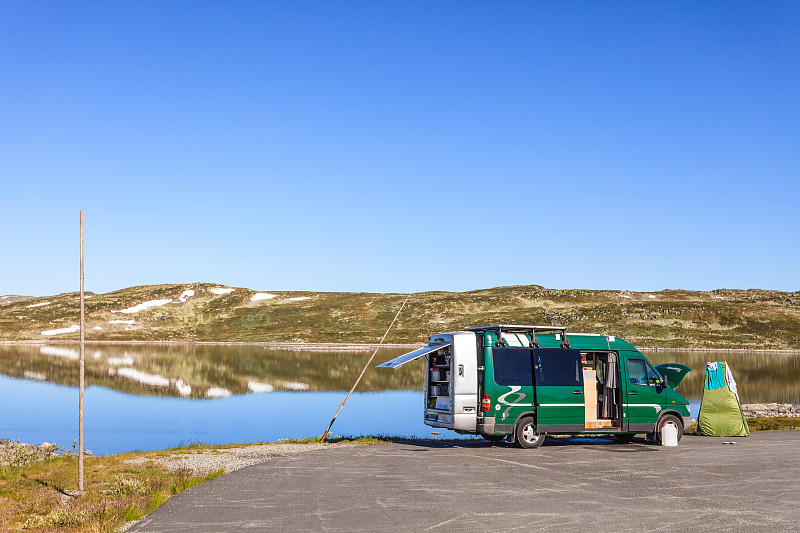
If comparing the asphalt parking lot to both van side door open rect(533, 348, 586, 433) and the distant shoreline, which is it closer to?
van side door open rect(533, 348, 586, 433)

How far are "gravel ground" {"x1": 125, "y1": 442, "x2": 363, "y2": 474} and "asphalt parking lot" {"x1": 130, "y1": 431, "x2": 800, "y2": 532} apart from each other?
82 cm

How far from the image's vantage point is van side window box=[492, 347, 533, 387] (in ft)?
65.5

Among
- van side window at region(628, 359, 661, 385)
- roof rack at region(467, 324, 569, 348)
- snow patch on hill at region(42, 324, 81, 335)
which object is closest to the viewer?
roof rack at region(467, 324, 569, 348)

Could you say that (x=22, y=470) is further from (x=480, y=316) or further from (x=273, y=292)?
(x=273, y=292)

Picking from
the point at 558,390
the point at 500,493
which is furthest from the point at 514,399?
the point at 500,493

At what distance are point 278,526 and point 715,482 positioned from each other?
8.94 m

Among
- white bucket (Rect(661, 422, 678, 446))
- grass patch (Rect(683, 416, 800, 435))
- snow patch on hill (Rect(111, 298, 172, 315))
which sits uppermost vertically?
snow patch on hill (Rect(111, 298, 172, 315))

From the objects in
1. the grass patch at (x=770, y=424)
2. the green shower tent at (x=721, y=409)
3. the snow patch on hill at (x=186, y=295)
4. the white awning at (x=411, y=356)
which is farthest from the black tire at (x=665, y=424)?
the snow patch on hill at (x=186, y=295)

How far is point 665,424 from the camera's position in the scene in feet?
70.7

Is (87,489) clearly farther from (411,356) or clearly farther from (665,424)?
(665,424)

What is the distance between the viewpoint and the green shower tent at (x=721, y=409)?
77.5 ft

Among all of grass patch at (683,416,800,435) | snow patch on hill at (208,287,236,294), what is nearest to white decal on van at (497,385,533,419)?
grass patch at (683,416,800,435)

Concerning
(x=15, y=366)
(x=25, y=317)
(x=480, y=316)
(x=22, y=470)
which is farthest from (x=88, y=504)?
(x=25, y=317)

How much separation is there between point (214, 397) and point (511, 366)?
2809cm
